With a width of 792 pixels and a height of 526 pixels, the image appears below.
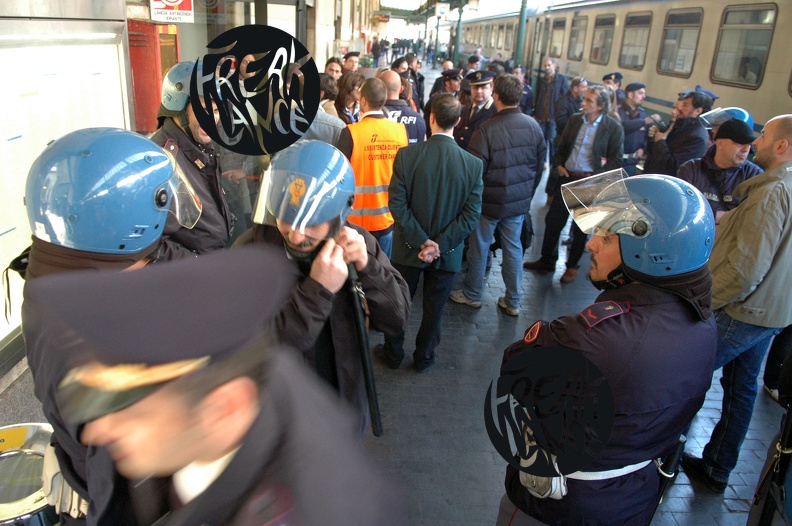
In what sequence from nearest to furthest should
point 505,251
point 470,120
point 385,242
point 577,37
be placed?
1. point 385,242
2. point 505,251
3. point 470,120
4. point 577,37

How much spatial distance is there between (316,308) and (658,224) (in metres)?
1.17

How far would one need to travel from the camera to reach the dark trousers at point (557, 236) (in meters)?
6.30

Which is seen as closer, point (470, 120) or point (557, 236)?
point (557, 236)

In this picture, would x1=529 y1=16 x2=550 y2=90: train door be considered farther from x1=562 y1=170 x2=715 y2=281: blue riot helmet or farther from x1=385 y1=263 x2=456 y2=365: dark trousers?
x1=562 y1=170 x2=715 y2=281: blue riot helmet

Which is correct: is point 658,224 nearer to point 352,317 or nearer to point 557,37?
point 352,317

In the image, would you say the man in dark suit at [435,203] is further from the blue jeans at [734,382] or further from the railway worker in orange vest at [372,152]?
the blue jeans at [734,382]

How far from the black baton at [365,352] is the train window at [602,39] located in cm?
1226

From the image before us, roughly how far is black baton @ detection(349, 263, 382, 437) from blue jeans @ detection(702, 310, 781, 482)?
2363 mm

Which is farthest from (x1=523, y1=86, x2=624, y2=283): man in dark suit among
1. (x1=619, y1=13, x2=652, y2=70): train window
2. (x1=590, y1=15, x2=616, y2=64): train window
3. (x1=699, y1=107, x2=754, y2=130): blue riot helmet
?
(x1=590, y1=15, x2=616, y2=64): train window

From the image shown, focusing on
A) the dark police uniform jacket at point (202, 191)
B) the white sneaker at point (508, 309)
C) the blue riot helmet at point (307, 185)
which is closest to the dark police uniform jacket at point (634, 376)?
the blue riot helmet at point (307, 185)

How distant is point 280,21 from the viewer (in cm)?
981

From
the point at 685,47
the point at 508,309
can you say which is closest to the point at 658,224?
the point at 508,309

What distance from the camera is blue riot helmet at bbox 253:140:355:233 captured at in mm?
1794

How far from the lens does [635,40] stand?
1098 centimetres
